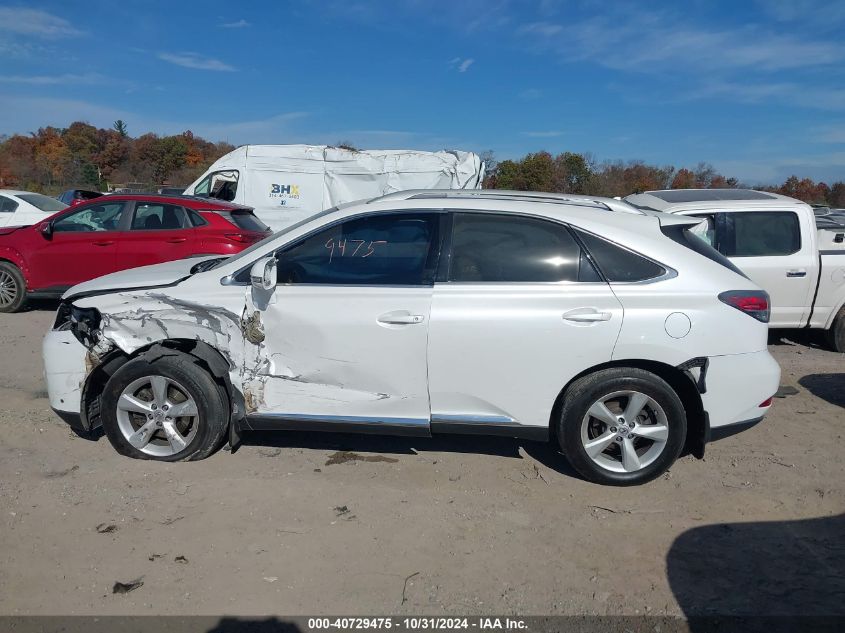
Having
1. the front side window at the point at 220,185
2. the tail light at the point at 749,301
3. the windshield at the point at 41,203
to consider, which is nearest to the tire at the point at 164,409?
the tail light at the point at 749,301

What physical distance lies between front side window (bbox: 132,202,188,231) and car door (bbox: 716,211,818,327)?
6.74 meters

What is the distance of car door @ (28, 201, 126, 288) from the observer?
892cm

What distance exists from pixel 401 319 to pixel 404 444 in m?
1.24

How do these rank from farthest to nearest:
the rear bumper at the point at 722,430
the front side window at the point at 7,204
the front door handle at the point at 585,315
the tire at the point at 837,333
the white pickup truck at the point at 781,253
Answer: the front side window at the point at 7,204 → the tire at the point at 837,333 → the white pickup truck at the point at 781,253 → the rear bumper at the point at 722,430 → the front door handle at the point at 585,315

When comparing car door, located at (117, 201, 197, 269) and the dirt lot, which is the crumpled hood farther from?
car door, located at (117, 201, 197, 269)

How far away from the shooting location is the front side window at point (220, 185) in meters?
16.4

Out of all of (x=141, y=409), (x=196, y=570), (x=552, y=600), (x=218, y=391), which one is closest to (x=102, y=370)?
(x=141, y=409)

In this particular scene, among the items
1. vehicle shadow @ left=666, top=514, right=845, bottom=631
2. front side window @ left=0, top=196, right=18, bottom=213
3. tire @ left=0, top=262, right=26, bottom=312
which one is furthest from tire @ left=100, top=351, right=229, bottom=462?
front side window @ left=0, top=196, right=18, bottom=213

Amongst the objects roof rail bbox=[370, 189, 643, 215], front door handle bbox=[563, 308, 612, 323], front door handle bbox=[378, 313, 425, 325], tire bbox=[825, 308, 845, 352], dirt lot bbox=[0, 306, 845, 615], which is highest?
roof rail bbox=[370, 189, 643, 215]

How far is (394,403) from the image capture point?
13.5 ft

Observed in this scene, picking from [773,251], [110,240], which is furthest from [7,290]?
[773,251]

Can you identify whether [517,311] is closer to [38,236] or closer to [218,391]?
[218,391]

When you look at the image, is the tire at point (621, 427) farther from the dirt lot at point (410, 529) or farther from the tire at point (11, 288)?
the tire at point (11, 288)

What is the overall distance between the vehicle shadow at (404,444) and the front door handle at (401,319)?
1140mm
